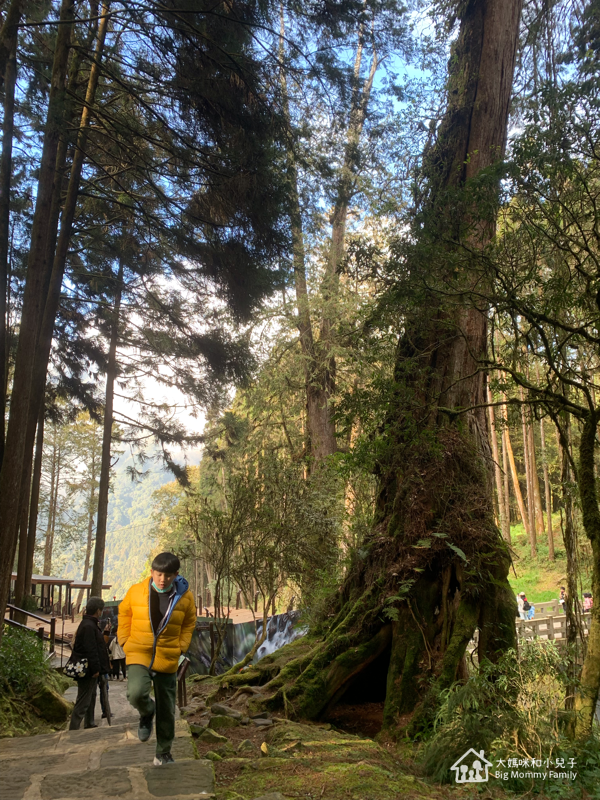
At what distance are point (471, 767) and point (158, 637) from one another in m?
3.18

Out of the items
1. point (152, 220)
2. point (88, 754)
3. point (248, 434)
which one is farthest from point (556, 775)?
point (248, 434)

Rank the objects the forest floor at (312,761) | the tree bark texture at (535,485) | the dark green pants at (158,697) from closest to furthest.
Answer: the dark green pants at (158,697)
the forest floor at (312,761)
the tree bark texture at (535,485)

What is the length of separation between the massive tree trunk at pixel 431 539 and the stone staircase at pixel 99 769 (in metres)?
3.02

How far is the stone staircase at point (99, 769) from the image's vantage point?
3.13 meters

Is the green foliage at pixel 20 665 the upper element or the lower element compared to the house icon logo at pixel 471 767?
upper

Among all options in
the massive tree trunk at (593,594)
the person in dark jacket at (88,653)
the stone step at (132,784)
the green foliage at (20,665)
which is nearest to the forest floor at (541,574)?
the massive tree trunk at (593,594)

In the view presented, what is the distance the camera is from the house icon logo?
482cm

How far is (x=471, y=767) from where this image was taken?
4.91 metres

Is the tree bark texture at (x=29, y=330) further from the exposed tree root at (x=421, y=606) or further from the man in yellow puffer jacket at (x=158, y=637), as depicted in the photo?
the exposed tree root at (x=421, y=606)

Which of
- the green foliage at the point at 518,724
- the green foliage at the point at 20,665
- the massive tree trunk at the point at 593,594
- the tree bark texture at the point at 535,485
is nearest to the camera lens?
the green foliage at the point at 518,724

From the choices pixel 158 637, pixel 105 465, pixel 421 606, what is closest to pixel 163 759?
pixel 158 637

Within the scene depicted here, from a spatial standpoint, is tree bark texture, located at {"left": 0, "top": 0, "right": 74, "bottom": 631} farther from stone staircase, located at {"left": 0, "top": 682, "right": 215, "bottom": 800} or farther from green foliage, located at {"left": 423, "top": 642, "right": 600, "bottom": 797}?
green foliage, located at {"left": 423, "top": 642, "right": 600, "bottom": 797}

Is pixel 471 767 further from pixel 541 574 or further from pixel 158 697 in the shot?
pixel 541 574

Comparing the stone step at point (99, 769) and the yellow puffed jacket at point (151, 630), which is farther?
the yellow puffed jacket at point (151, 630)
